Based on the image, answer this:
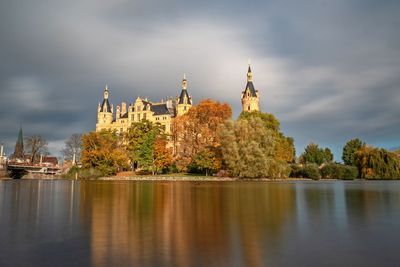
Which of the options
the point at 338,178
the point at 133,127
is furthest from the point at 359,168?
the point at 133,127

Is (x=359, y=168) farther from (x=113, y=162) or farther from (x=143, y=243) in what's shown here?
(x=143, y=243)

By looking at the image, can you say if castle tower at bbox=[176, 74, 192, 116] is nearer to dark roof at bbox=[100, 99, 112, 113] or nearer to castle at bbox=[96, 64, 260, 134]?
castle at bbox=[96, 64, 260, 134]

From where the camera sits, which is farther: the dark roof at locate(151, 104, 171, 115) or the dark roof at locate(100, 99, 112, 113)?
the dark roof at locate(100, 99, 112, 113)

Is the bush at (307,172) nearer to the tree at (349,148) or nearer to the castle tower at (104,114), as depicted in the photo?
the tree at (349,148)

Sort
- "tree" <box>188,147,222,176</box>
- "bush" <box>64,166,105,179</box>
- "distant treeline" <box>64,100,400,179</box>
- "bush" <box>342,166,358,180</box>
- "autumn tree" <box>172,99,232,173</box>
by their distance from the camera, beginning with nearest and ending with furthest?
"distant treeline" <box>64,100,400,179</box>
"tree" <box>188,147,222,176</box>
"autumn tree" <box>172,99,232,173</box>
"bush" <box>64,166,105,179</box>
"bush" <box>342,166,358,180</box>

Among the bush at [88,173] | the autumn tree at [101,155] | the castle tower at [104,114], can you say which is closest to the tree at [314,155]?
the autumn tree at [101,155]

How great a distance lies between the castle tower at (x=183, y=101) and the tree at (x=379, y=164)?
1969 inches

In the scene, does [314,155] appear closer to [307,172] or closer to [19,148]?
→ [307,172]

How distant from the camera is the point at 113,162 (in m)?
62.4

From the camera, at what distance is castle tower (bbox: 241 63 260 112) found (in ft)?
334

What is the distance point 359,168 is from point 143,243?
62.6 metres

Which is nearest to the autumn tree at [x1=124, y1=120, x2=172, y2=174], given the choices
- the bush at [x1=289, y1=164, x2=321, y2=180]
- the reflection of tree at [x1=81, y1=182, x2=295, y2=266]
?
the bush at [x1=289, y1=164, x2=321, y2=180]

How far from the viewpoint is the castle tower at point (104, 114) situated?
11200 cm

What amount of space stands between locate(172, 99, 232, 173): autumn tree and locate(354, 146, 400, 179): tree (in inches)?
954
